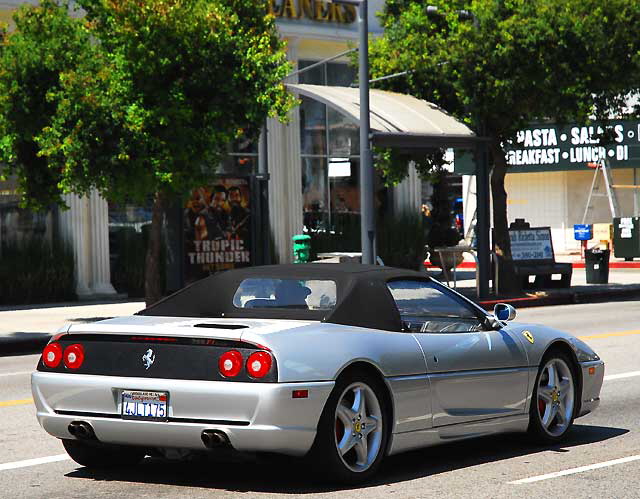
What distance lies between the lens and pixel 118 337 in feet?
25.7

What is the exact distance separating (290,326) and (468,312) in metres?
1.85

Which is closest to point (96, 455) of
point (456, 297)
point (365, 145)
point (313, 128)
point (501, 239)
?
point (456, 297)

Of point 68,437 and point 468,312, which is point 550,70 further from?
point 68,437

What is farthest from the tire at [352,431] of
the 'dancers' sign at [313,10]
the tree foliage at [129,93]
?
the 'dancers' sign at [313,10]

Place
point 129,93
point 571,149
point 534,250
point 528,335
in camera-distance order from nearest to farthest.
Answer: point 528,335
point 129,93
point 534,250
point 571,149

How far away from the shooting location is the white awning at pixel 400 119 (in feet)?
83.3

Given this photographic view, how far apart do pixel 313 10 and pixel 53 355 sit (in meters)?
27.2

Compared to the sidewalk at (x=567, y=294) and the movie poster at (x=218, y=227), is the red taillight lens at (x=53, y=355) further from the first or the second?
the movie poster at (x=218, y=227)

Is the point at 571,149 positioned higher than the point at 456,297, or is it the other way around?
→ the point at 571,149

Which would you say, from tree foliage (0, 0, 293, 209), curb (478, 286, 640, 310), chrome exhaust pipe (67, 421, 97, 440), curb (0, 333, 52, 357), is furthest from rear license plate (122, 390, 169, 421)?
curb (478, 286, 640, 310)

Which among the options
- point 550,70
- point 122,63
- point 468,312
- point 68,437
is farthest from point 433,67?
point 68,437

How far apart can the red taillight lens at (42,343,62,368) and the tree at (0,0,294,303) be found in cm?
1409

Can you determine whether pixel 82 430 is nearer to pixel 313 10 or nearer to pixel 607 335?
pixel 607 335

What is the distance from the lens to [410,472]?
27.3ft
